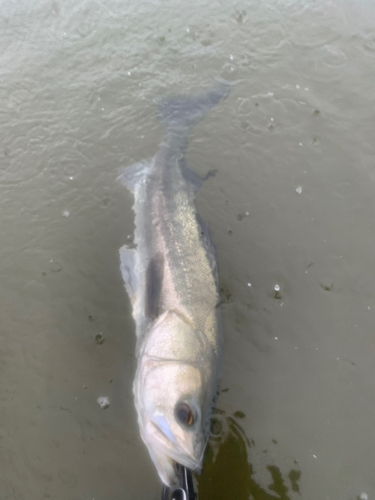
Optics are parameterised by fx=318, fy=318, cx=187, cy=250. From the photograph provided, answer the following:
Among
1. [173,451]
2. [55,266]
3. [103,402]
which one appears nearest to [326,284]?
[173,451]

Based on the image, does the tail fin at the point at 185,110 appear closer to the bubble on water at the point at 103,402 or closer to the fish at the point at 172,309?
the fish at the point at 172,309

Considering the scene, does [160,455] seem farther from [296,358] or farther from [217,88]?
[217,88]

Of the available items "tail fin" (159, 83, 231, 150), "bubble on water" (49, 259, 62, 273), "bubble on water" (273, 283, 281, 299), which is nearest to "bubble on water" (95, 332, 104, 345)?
"bubble on water" (49, 259, 62, 273)

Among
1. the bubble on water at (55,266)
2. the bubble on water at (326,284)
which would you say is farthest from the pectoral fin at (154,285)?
the bubble on water at (326,284)

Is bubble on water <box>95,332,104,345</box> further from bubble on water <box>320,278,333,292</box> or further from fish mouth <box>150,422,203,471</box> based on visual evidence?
bubble on water <box>320,278,333,292</box>

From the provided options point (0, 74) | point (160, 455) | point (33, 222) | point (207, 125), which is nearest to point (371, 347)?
point (160, 455)
